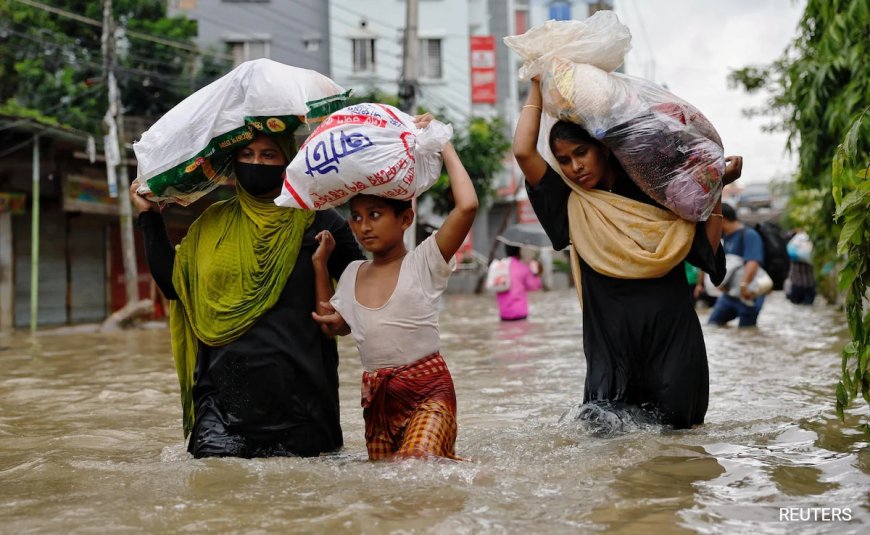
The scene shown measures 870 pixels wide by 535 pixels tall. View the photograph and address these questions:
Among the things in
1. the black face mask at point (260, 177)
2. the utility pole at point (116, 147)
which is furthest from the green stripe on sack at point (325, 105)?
the utility pole at point (116, 147)

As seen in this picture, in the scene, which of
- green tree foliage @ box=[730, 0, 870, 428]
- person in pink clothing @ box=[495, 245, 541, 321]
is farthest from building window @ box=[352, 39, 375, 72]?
green tree foliage @ box=[730, 0, 870, 428]

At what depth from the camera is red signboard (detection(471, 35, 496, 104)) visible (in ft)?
102

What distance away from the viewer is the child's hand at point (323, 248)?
13.0ft

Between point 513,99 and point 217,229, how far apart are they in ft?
122

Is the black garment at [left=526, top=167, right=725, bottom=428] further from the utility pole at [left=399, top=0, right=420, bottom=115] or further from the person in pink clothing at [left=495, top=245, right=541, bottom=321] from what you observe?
the utility pole at [left=399, top=0, right=420, bottom=115]

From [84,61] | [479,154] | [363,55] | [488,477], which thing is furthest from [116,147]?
[363,55]

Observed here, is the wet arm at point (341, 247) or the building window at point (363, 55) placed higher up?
the building window at point (363, 55)

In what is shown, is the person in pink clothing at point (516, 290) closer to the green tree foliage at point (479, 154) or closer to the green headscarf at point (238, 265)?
the green headscarf at point (238, 265)

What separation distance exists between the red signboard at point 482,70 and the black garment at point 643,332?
27.2m

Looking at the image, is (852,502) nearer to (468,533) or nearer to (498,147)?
(468,533)

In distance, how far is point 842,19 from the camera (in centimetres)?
693

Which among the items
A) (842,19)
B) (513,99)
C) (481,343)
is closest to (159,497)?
(842,19)

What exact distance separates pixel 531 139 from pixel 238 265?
1.33 m

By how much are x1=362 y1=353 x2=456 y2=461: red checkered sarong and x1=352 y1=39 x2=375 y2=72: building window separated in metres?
30.5
